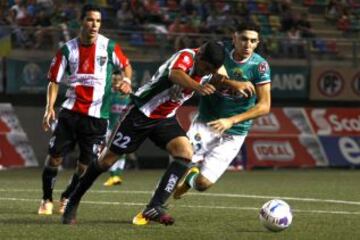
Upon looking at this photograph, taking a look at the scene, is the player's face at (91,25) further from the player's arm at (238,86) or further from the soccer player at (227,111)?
the player's arm at (238,86)

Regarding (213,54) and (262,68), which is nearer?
(213,54)

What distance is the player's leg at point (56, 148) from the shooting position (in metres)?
11.9

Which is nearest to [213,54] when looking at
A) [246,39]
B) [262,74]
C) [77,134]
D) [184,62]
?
[184,62]

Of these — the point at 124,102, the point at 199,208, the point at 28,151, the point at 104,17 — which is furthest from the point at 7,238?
the point at 104,17

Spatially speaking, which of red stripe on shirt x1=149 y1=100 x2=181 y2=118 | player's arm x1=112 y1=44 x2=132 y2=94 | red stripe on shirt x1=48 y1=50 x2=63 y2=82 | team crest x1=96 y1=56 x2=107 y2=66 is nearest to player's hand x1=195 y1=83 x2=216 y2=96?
red stripe on shirt x1=149 y1=100 x2=181 y2=118

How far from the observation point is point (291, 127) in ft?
82.3

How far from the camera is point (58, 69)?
11664 millimetres

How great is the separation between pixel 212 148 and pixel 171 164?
254cm

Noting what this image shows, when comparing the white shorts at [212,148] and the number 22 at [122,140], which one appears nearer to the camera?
A: the number 22 at [122,140]

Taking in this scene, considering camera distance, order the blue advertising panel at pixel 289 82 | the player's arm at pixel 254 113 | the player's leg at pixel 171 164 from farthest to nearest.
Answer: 1. the blue advertising panel at pixel 289 82
2. the player's leg at pixel 171 164
3. the player's arm at pixel 254 113

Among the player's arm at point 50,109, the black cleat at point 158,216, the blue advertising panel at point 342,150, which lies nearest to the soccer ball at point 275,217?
the black cleat at point 158,216

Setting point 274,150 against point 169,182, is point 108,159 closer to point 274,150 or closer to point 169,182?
point 169,182

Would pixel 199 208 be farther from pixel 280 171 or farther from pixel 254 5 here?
pixel 254 5

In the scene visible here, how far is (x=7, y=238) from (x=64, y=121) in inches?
120
